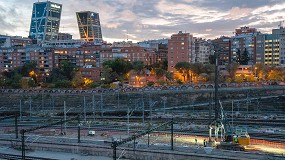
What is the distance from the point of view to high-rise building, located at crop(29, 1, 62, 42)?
518 ft

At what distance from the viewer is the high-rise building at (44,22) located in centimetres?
15775

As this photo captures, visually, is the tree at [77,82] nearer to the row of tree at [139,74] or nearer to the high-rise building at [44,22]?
the row of tree at [139,74]

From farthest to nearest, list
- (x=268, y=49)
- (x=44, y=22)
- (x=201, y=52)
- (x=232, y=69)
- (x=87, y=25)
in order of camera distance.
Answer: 1. (x=87, y=25)
2. (x=44, y=22)
3. (x=268, y=49)
4. (x=201, y=52)
5. (x=232, y=69)

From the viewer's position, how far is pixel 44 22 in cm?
15838

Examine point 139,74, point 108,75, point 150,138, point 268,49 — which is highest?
point 268,49

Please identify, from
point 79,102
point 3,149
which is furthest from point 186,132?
point 79,102

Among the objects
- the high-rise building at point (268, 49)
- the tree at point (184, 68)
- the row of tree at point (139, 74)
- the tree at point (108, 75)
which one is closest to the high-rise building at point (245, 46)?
the high-rise building at point (268, 49)

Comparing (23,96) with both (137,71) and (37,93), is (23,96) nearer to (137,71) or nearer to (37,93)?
(37,93)

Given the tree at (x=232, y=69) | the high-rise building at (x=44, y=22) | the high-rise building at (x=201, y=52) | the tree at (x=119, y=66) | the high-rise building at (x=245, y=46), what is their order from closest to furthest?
the tree at (x=119, y=66)
the tree at (x=232, y=69)
the high-rise building at (x=201, y=52)
the high-rise building at (x=245, y=46)
the high-rise building at (x=44, y=22)

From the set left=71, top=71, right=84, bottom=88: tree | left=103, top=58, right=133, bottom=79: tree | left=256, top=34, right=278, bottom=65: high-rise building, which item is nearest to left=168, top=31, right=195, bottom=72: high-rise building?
left=103, top=58, right=133, bottom=79: tree

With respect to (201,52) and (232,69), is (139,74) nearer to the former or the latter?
(232,69)

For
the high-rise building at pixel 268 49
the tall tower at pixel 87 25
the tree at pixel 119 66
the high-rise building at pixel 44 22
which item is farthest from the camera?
the tall tower at pixel 87 25

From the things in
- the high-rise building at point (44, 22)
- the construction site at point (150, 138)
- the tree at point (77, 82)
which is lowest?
the construction site at point (150, 138)

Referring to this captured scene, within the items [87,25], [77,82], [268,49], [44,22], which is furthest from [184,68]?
[87,25]
